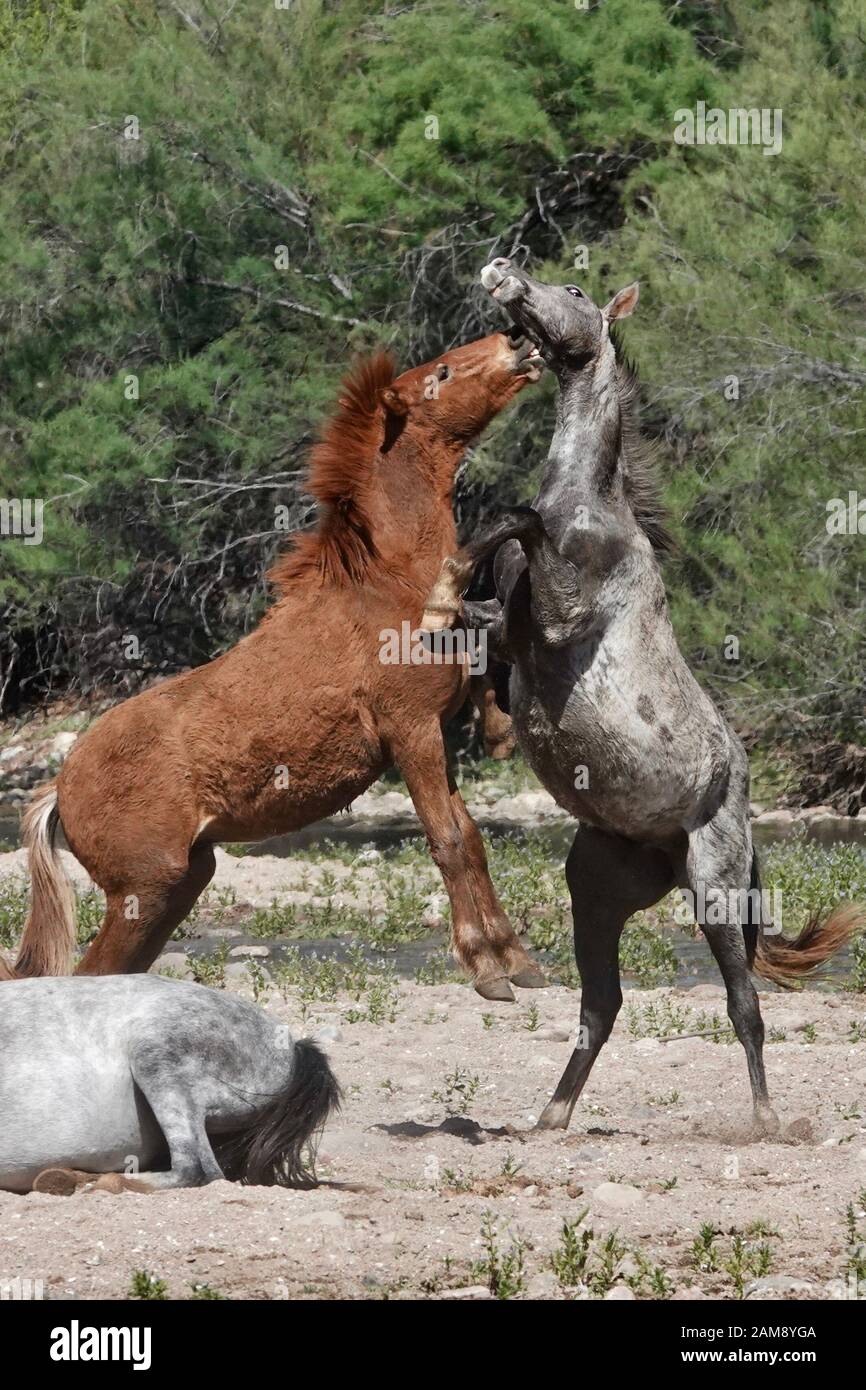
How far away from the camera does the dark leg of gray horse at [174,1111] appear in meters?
5.80

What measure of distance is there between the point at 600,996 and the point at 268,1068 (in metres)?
1.40

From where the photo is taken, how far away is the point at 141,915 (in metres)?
7.32

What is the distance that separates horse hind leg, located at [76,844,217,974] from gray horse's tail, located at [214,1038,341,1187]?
1366mm

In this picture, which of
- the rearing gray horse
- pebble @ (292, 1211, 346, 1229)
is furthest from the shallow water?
pebble @ (292, 1211, 346, 1229)

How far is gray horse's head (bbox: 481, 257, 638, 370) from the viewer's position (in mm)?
6516

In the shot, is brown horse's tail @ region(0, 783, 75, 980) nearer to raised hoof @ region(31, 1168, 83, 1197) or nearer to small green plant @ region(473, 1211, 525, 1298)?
raised hoof @ region(31, 1168, 83, 1197)

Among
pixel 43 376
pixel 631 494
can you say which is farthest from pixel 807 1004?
pixel 43 376

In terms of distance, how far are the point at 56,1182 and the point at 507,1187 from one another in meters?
1.34

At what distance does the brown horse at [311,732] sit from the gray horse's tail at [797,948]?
0.80 metres

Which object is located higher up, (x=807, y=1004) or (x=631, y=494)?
(x=631, y=494)

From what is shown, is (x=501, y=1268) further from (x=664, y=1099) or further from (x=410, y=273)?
(x=410, y=273)

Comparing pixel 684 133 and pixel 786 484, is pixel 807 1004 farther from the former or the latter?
pixel 684 133

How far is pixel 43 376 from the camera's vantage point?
22.0 metres

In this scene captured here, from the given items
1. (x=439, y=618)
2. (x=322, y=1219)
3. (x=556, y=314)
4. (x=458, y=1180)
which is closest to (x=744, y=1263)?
(x=322, y=1219)
